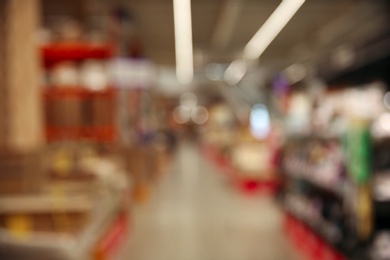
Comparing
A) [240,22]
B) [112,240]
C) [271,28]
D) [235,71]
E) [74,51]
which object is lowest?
[112,240]

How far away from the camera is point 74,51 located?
6.33 m

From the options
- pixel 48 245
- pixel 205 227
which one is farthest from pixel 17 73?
pixel 205 227

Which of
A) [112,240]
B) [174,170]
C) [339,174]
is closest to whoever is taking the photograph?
[339,174]

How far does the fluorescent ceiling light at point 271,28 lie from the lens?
16.5ft

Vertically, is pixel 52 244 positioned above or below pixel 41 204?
below

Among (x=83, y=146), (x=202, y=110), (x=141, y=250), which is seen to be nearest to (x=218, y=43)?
(x=83, y=146)

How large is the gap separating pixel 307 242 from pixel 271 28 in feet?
14.3

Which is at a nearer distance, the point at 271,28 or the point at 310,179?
the point at 310,179

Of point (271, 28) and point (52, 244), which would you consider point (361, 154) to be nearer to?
point (52, 244)

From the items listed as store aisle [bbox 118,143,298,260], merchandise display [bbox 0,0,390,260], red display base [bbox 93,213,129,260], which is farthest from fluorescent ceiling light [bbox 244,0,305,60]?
red display base [bbox 93,213,129,260]

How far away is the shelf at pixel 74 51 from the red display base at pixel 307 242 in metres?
3.03

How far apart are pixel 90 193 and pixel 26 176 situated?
488 millimetres

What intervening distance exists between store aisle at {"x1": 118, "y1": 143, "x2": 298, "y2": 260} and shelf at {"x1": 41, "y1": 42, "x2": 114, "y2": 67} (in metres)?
2.22

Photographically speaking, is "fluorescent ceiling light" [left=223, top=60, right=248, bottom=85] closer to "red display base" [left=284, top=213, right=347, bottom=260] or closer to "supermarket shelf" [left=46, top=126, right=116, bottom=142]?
"supermarket shelf" [left=46, top=126, right=116, bottom=142]
